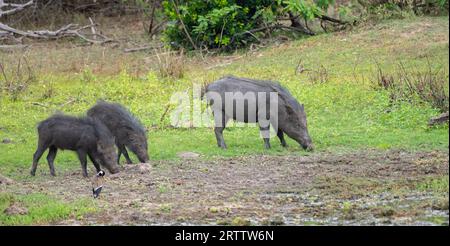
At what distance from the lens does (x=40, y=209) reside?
9.16 metres

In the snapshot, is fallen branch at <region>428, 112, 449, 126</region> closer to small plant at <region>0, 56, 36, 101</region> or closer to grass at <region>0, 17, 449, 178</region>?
grass at <region>0, 17, 449, 178</region>

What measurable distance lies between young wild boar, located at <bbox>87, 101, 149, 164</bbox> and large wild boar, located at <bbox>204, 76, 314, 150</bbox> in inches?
54.7

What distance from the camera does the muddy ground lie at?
876cm

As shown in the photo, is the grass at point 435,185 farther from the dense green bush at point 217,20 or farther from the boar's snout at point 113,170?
the dense green bush at point 217,20

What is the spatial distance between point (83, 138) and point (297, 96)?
5.51 meters

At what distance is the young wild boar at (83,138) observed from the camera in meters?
10.9

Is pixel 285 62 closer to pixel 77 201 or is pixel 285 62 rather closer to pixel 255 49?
pixel 255 49

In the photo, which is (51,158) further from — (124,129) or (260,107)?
(260,107)

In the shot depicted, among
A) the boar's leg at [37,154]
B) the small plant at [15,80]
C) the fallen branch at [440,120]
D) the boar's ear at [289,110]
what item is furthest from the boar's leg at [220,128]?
the small plant at [15,80]

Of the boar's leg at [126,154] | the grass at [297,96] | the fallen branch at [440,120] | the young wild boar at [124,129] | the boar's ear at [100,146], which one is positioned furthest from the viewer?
the fallen branch at [440,120]

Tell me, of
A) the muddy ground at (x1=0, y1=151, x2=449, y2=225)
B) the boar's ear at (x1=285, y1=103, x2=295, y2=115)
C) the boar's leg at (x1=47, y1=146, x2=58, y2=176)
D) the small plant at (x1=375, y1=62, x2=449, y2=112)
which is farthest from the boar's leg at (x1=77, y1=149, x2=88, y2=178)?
the small plant at (x1=375, y1=62, x2=449, y2=112)

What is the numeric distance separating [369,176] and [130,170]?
2861 mm

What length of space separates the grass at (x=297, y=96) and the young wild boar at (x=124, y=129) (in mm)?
553
